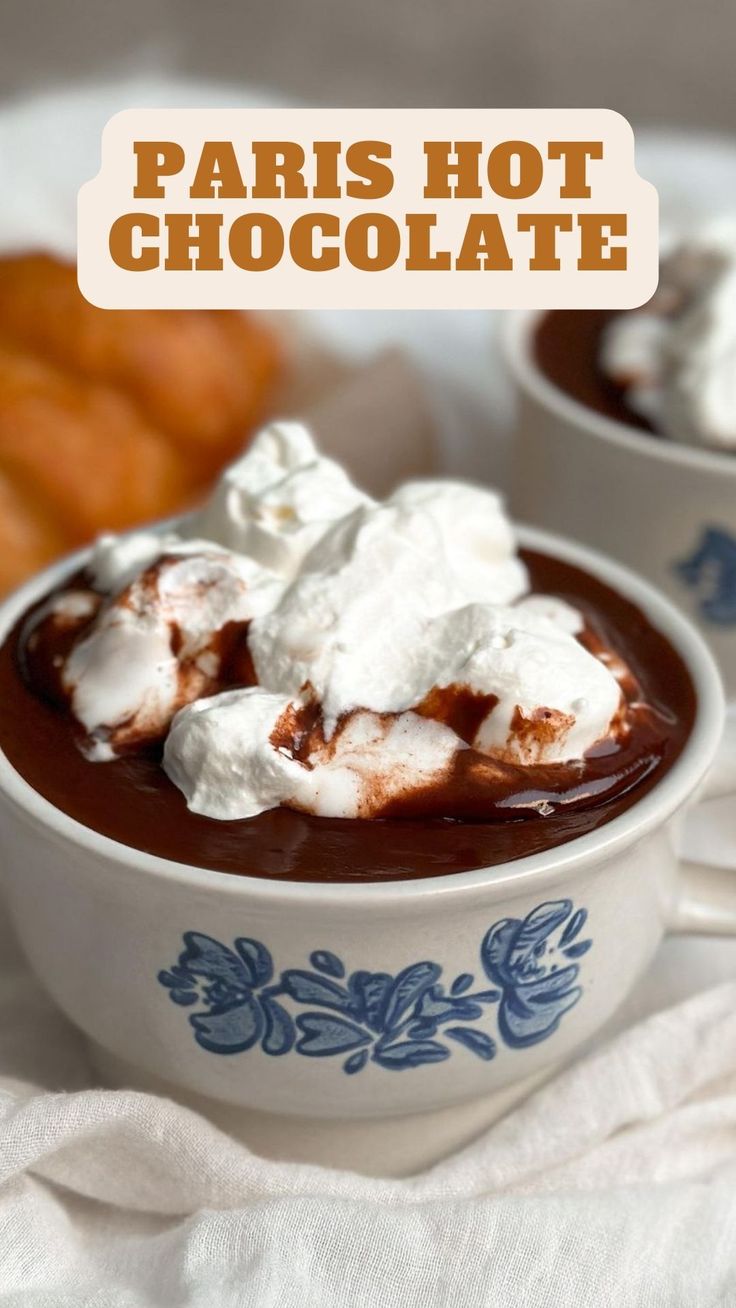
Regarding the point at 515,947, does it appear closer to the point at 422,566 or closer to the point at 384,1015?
the point at 384,1015

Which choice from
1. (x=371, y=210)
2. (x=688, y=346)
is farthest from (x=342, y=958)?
(x=371, y=210)

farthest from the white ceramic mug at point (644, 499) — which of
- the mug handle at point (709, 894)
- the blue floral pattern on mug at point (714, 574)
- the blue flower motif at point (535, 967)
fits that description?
the blue flower motif at point (535, 967)

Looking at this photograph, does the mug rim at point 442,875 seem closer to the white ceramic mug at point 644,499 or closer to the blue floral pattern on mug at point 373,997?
the blue floral pattern on mug at point 373,997

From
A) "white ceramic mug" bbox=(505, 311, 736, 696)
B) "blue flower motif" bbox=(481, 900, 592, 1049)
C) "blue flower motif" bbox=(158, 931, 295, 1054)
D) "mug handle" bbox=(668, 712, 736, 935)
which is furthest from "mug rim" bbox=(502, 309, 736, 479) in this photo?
"blue flower motif" bbox=(158, 931, 295, 1054)

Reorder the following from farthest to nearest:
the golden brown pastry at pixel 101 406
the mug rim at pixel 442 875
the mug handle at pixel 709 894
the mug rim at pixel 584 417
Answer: the golden brown pastry at pixel 101 406
the mug rim at pixel 584 417
the mug handle at pixel 709 894
the mug rim at pixel 442 875

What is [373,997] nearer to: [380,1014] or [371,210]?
[380,1014]

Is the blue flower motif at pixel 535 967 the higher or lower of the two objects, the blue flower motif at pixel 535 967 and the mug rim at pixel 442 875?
the lower

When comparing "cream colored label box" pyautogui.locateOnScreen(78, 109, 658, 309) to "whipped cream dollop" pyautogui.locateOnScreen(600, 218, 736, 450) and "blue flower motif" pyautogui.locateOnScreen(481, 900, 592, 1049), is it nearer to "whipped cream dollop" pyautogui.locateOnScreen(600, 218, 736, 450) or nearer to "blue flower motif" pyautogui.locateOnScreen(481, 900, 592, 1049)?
"whipped cream dollop" pyautogui.locateOnScreen(600, 218, 736, 450)
